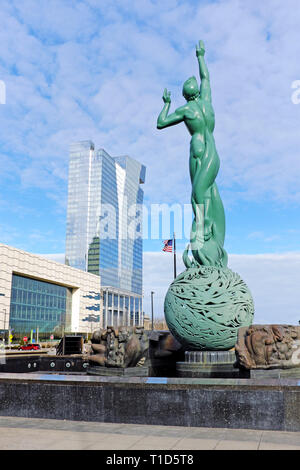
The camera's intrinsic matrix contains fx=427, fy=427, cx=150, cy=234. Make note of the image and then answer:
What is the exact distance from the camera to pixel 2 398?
247 inches

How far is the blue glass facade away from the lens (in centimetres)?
5088

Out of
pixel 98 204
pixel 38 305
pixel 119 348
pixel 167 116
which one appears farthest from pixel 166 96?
pixel 98 204

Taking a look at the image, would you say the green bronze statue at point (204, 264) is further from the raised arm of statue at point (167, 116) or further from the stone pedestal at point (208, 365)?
the stone pedestal at point (208, 365)

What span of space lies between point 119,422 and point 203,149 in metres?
6.17

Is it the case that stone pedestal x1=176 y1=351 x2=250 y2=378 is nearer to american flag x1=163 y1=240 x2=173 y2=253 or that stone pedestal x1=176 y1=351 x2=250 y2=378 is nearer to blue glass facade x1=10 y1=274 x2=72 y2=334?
american flag x1=163 y1=240 x2=173 y2=253

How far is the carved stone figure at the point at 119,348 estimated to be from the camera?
7.93 m

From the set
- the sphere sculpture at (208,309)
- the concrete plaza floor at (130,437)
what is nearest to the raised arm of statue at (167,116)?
the sphere sculpture at (208,309)

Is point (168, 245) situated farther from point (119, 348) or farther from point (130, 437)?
point (130, 437)

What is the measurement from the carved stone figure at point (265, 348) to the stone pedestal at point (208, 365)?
0.75 metres

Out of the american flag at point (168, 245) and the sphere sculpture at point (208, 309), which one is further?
the american flag at point (168, 245)

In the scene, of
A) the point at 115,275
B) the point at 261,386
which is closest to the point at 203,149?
the point at 261,386

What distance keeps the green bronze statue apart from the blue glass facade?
43.8 metres

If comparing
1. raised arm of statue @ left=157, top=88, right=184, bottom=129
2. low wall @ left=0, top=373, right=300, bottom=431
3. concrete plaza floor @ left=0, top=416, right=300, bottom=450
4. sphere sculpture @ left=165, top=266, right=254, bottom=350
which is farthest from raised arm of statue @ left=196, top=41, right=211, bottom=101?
concrete plaza floor @ left=0, top=416, right=300, bottom=450
